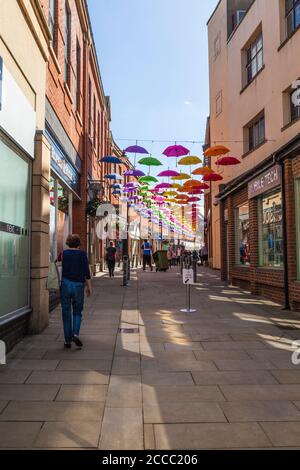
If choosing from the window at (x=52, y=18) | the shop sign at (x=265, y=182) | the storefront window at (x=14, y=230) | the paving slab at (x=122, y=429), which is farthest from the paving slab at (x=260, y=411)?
the window at (x=52, y=18)

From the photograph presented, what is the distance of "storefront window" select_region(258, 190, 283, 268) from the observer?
469 inches

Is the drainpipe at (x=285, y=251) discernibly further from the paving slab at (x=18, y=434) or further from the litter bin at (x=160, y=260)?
the litter bin at (x=160, y=260)

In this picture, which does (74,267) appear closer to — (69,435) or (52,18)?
(69,435)

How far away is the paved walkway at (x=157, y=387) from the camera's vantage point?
11.9ft

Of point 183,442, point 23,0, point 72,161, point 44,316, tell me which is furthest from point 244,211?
point 183,442

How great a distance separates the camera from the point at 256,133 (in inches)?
593

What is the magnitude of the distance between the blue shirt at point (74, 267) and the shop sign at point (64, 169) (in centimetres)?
439

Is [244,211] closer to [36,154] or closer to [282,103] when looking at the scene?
[282,103]

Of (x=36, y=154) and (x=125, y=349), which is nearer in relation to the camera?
(x=125, y=349)

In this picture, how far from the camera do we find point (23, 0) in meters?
6.96

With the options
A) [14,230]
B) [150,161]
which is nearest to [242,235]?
[150,161]
